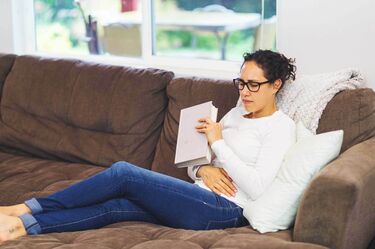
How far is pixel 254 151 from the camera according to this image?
2.10m

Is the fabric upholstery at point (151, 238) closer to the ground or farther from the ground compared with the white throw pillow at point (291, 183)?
closer to the ground

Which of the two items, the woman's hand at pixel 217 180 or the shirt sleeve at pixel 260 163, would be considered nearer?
the shirt sleeve at pixel 260 163

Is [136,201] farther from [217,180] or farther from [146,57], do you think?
[146,57]

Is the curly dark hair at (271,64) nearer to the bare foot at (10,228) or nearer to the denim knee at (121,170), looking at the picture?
the denim knee at (121,170)

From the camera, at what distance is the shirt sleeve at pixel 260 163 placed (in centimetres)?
200

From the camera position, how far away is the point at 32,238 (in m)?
1.91

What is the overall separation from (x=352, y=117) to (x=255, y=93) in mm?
375

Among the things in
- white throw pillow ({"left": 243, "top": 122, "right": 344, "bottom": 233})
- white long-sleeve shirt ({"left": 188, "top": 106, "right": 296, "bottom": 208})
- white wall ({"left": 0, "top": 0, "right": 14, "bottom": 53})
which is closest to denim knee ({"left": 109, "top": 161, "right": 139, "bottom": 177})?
white long-sleeve shirt ({"left": 188, "top": 106, "right": 296, "bottom": 208})

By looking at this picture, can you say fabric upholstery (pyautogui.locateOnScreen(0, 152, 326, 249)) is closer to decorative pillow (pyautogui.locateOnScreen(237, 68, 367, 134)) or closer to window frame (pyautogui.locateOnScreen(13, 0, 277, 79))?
decorative pillow (pyautogui.locateOnScreen(237, 68, 367, 134))

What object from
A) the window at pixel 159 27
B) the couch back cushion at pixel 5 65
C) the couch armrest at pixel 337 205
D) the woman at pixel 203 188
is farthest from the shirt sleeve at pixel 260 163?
the couch back cushion at pixel 5 65

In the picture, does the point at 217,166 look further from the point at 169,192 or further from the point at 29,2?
the point at 29,2

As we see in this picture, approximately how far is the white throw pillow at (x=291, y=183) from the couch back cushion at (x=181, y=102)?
56cm

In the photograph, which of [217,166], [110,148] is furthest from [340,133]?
[110,148]

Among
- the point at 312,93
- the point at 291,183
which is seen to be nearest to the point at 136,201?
the point at 291,183
